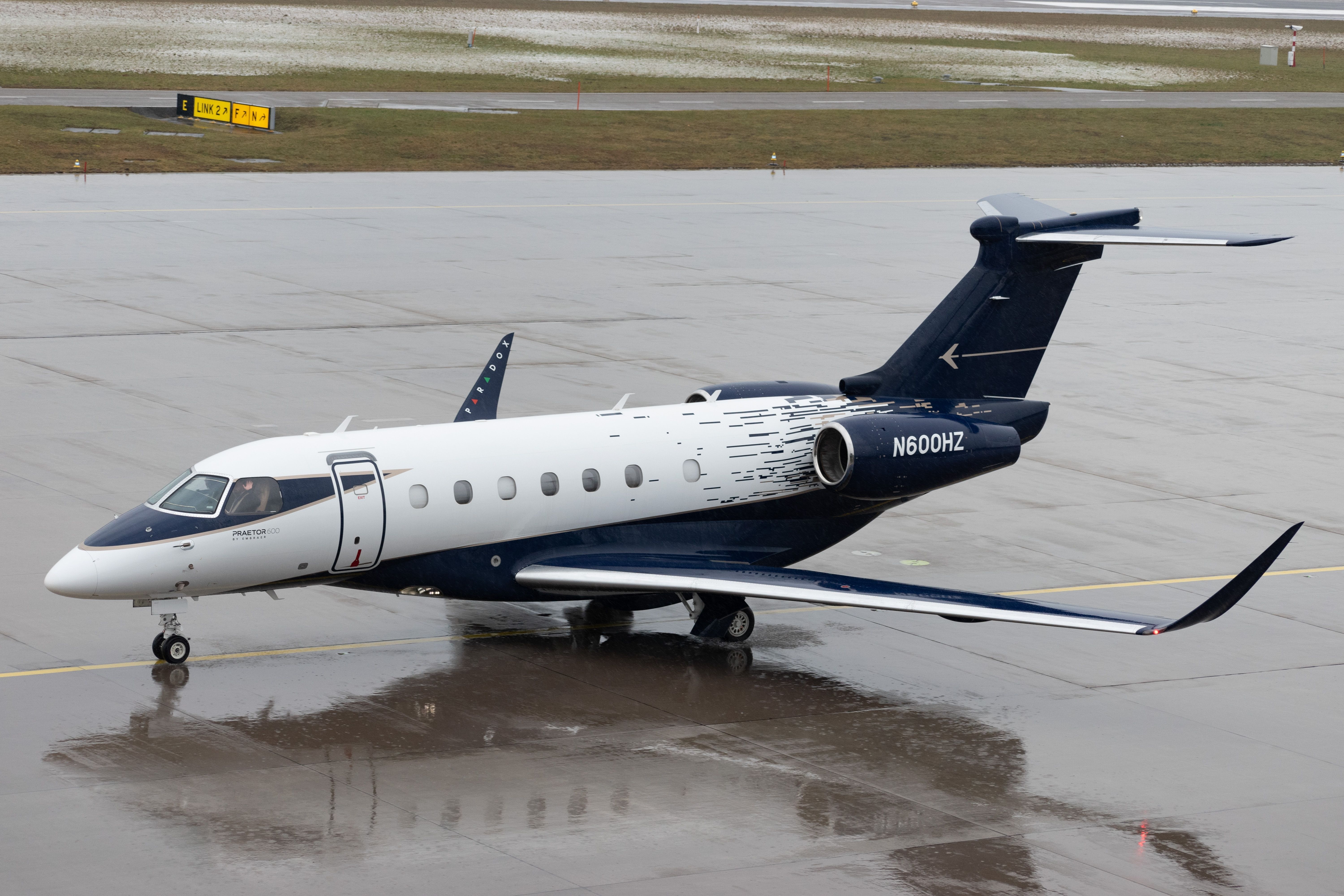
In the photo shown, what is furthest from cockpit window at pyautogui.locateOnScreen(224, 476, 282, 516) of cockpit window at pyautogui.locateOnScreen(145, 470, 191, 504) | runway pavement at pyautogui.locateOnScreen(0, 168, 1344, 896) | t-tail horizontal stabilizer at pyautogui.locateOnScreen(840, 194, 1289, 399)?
t-tail horizontal stabilizer at pyautogui.locateOnScreen(840, 194, 1289, 399)

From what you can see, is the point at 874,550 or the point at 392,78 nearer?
the point at 874,550

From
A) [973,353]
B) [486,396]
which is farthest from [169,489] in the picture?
[973,353]

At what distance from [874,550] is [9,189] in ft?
136

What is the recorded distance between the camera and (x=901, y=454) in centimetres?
2278

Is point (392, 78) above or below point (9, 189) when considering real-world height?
above

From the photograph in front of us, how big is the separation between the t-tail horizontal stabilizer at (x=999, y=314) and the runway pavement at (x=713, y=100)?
185 ft

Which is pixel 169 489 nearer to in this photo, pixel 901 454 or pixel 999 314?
pixel 901 454

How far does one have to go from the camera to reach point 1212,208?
64.6m

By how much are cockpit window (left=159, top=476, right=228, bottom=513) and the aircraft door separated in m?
1.29

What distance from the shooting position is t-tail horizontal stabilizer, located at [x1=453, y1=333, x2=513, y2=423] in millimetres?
25188

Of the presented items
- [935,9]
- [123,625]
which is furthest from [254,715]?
[935,9]

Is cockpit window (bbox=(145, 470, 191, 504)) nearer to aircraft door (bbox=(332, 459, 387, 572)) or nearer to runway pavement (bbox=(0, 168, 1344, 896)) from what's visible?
aircraft door (bbox=(332, 459, 387, 572))

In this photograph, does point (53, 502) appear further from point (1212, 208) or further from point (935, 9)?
point (935, 9)

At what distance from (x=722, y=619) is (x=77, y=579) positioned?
296 inches
